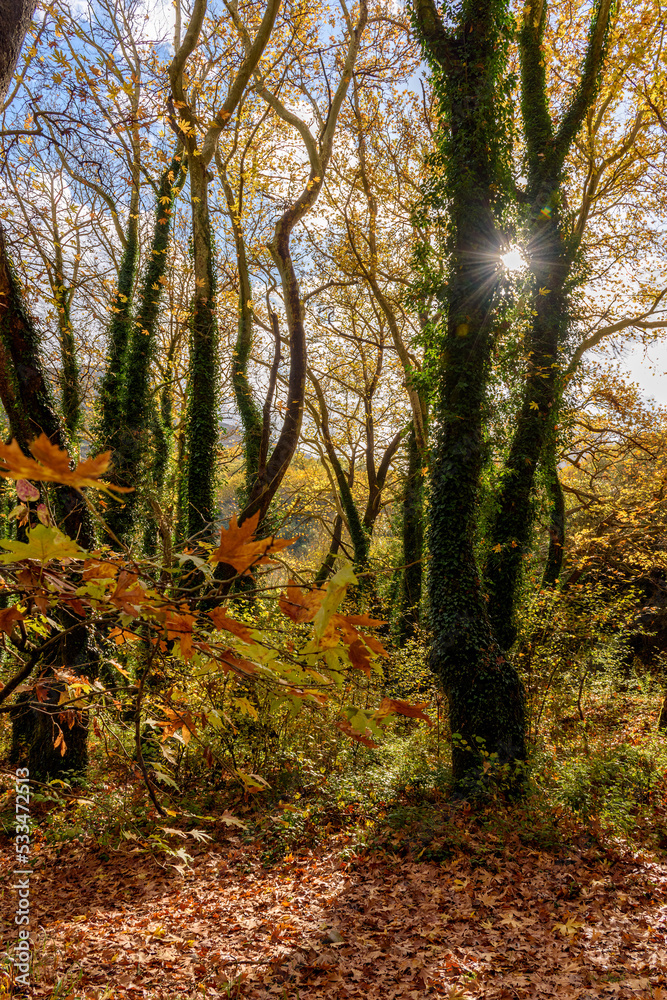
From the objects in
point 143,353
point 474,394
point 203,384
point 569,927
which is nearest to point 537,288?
point 474,394

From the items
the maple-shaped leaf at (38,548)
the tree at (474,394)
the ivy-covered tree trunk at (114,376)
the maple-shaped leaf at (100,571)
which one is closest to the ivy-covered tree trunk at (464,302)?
the tree at (474,394)

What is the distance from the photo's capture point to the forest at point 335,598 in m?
1.22

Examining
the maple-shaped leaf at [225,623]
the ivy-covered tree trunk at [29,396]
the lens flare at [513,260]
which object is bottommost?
the maple-shaped leaf at [225,623]

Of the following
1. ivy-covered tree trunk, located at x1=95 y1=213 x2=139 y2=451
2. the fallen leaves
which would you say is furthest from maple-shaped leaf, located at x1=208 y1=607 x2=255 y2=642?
ivy-covered tree trunk, located at x1=95 y1=213 x2=139 y2=451

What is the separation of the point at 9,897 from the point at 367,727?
493cm

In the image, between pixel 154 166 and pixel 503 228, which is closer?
pixel 503 228

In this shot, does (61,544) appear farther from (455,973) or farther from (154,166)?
(154,166)

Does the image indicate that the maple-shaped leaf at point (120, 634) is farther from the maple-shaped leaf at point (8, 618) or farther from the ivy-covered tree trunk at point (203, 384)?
the ivy-covered tree trunk at point (203, 384)

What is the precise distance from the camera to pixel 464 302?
6.61m

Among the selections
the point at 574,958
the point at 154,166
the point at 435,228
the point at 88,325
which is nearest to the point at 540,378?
the point at 435,228

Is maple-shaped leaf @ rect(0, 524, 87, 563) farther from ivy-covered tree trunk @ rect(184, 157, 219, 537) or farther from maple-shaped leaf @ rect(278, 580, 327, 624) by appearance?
ivy-covered tree trunk @ rect(184, 157, 219, 537)

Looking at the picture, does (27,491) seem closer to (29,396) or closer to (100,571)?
(100,571)

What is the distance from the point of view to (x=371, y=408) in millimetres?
15867

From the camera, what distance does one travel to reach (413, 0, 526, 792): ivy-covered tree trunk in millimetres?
6062
